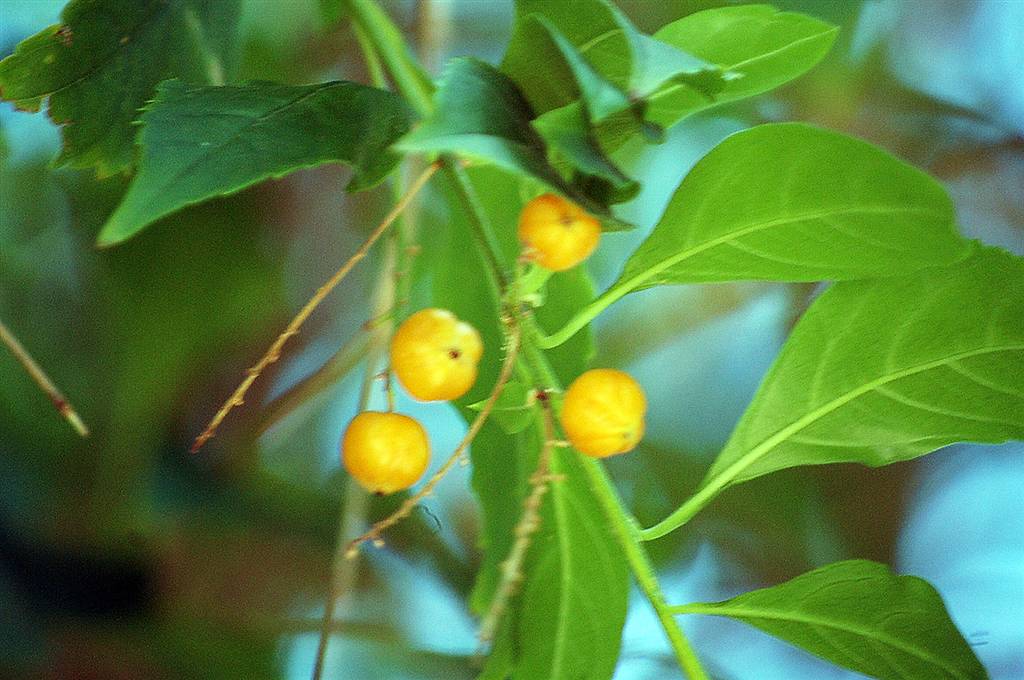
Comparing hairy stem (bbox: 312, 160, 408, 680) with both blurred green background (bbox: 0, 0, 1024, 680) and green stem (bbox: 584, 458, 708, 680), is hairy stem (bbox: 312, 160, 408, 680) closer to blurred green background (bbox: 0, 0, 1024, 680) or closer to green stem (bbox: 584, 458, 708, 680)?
blurred green background (bbox: 0, 0, 1024, 680)

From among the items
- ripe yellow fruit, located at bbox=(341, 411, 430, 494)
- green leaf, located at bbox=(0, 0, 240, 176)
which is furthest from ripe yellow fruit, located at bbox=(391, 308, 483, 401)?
green leaf, located at bbox=(0, 0, 240, 176)

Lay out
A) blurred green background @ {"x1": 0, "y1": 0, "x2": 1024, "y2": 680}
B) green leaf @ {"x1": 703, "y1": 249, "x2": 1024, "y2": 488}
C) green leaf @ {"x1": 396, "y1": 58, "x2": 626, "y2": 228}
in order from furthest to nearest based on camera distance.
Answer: blurred green background @ {"x1": 0, "y1": 0, "x2": 1024, "y2": 680}
green leaf @ {"x1": 703, "y1": 249, "x2": 1024, "y2": 488}
green leaf @ {"x1": 396, "y1": 58, "x2": 626, "y2": 228}

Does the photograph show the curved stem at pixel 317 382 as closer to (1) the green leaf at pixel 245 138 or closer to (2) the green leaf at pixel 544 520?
(2) the green leaf at pixel 544 520

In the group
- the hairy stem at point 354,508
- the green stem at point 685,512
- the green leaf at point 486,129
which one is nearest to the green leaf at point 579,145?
the green leaf at point 486,129

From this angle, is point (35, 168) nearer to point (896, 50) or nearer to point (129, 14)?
point (129, 14)

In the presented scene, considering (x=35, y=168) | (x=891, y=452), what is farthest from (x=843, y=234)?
(x=35, y=168)

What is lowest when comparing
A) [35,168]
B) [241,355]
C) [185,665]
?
[185,665]
